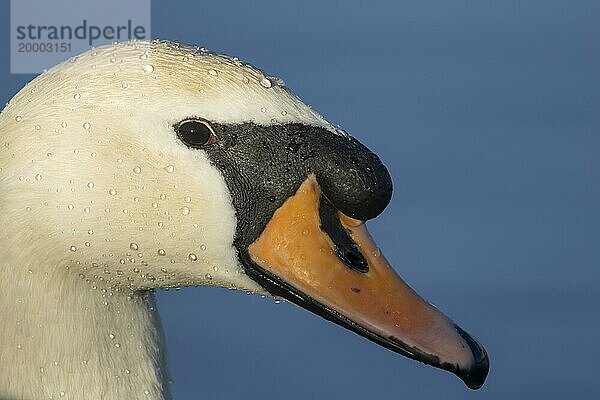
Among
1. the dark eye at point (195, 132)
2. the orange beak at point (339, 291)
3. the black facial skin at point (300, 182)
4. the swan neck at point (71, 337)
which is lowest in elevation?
the swan neck at point (71, 337)

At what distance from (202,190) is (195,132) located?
6.4 inches

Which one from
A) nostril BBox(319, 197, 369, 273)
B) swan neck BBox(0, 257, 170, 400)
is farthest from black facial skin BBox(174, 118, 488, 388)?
swan neck BBox(0, 257, 170, 400)

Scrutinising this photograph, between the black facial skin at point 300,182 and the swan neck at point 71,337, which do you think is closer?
the black facial skin at point 300,182

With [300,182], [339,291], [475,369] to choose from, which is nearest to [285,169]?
[300,182]

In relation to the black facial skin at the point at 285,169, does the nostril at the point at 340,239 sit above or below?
below

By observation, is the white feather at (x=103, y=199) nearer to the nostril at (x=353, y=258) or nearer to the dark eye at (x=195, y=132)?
the dark eye at (x=195, y=132)

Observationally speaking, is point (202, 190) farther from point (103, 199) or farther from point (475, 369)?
point (475, 369)

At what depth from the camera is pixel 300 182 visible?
140 inches

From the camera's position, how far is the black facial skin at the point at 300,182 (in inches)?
139

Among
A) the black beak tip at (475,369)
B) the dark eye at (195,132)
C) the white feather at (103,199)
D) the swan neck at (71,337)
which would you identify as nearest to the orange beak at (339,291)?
the black beak tip at (475,369)

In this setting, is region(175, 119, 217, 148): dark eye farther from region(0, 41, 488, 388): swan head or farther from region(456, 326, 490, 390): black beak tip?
region(456, 326, 490, 390): black beak tip

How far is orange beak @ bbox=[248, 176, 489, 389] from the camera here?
356 cm

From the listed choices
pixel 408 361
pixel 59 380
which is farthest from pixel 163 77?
pixel 408 361

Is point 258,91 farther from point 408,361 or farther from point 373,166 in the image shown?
point 408,361
